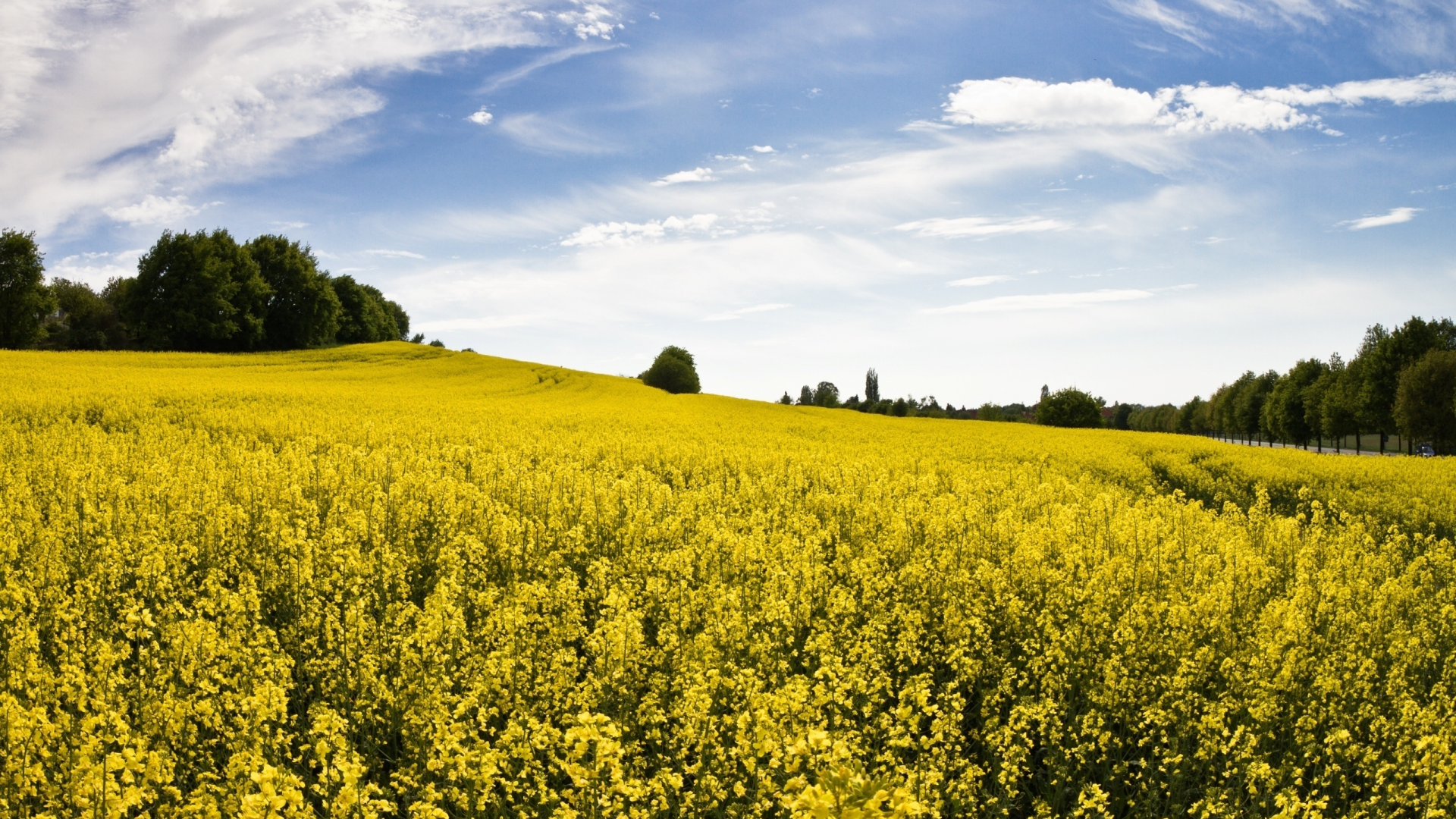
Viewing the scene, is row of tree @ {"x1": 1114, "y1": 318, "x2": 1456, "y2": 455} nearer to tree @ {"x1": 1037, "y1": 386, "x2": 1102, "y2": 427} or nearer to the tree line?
the tree line

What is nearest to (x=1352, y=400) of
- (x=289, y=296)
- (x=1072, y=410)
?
(x=1072, y=410)

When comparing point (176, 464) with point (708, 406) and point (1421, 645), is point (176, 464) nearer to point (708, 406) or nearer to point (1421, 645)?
point (1421, 645)

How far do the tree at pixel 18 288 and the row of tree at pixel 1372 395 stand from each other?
9839cm

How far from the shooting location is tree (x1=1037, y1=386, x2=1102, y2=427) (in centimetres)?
6662

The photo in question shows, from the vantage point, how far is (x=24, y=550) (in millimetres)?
8656

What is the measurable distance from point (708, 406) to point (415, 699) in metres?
38.0

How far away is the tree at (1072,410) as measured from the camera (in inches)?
2623

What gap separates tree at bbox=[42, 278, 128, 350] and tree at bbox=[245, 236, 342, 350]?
86.6ft

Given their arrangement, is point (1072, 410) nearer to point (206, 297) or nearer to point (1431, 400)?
point (1431, 400)

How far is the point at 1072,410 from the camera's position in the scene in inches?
2633

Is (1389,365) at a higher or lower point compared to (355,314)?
lower

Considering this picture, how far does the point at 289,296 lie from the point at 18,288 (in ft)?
57.1

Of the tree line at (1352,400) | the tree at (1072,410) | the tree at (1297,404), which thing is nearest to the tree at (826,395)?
the tree line at (1352,400)

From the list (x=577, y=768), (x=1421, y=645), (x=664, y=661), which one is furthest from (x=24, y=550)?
(x=1421, y=645)
